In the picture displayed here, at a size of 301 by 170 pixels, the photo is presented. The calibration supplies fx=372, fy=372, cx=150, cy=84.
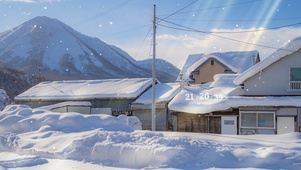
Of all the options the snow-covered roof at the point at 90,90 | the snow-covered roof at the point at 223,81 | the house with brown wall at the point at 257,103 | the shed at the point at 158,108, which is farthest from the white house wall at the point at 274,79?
the snow-covered roof at the point at 90,90

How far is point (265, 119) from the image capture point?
21.5 meters

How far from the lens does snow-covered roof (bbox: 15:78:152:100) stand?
29730 mm

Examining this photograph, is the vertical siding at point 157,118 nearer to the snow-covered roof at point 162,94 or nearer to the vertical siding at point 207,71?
the snow-covered roof at point 162,94

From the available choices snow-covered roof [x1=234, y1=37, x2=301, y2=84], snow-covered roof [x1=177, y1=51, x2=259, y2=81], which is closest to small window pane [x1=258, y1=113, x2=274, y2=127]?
snow-covered roof [x1=234, y1=37, x2=301, y2=84]

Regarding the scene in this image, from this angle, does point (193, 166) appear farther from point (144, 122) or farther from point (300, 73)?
point (144, 122)

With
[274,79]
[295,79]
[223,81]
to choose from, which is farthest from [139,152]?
[223,81]

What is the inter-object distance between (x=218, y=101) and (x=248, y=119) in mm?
2028

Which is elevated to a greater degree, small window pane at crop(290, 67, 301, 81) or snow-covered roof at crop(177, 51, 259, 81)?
snow-covered roof at crop(177, 51, 259, 81)

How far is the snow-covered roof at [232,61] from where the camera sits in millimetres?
42312

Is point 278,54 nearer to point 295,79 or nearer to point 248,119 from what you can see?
point 295,79

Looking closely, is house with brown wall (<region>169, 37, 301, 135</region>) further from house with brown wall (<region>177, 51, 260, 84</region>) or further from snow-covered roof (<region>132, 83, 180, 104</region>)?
house with brown wall (<region>177, 51, 260, 84</region>)

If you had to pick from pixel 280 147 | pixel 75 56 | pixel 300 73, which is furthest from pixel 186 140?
pixel 75 56

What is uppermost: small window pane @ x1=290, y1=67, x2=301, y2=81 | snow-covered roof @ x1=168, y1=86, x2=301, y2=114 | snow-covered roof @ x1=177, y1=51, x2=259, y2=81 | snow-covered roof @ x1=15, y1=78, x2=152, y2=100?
snow-covered roof @ x1=177, y1=51, x2=259, y2=81

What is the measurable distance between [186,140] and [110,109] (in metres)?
20.5
